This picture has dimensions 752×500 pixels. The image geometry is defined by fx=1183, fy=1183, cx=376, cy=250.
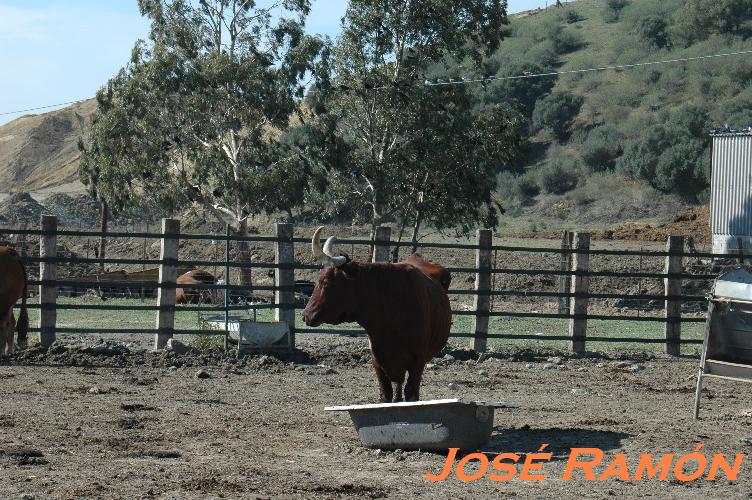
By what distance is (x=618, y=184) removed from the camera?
64188 millimetres

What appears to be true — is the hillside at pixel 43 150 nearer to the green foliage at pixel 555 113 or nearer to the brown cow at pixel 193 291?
the green foliage at pixel 555 113

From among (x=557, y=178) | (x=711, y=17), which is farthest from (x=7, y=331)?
(x=711, y=17)

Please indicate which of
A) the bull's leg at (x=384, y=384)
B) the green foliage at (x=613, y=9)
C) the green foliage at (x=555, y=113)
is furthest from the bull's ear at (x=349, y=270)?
the green foliage at (x=613, y=9)

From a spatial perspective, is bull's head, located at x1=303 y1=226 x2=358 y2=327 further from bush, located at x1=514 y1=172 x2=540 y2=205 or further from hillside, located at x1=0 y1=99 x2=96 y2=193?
hillside, located at x1=0 y1=99 x2=96 y2=193

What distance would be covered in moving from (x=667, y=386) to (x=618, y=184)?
51370 mm

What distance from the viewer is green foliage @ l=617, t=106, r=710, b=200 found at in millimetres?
57875

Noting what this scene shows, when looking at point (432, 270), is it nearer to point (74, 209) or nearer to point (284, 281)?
point (284, 281)

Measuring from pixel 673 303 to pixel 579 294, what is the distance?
1.60 meters

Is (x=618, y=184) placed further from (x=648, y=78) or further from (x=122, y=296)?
(x=122, y=296)

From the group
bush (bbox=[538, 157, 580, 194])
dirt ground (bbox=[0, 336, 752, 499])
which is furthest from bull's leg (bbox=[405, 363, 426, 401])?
bush (bbox=[538, 157, 580, 194])

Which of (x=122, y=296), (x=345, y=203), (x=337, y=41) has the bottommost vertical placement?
(x=122, y=296)

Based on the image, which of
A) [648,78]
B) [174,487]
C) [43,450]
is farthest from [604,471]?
[648,78]

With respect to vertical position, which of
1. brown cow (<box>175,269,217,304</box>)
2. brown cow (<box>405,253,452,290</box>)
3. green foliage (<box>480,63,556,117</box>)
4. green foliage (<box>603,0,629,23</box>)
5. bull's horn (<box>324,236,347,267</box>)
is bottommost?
brown cow (<box>175,269,217,304</box>)

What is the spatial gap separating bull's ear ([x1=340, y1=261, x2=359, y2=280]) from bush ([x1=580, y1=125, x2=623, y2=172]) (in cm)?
5819
